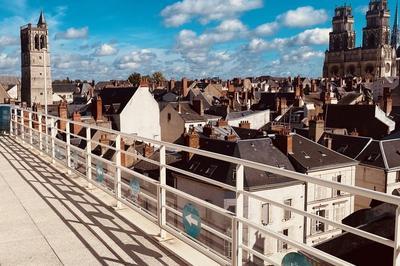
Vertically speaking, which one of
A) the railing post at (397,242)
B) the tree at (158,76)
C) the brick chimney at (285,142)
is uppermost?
the tree at (158,76)

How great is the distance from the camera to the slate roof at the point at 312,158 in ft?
86.3

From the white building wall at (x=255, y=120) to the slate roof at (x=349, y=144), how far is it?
11812 millimetres

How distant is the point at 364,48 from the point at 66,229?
163 meters

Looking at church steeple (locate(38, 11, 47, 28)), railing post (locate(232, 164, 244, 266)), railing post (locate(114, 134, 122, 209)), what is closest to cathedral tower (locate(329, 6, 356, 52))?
church steeple (locate(38, 11, 47, 28))

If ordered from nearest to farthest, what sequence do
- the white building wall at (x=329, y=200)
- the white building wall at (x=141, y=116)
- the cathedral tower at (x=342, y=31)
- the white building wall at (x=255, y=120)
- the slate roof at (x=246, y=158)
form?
the slate roof at (x=246, y=158)
the white building wall at (x=329, y=200)
the white building wall at (x=141, y=116)
the white building wall at (x=255, y=120)
the cathedral tower at (x=342, y=31)

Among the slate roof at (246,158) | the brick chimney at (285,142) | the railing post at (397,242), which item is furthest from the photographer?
the brick chimney at (285,142)

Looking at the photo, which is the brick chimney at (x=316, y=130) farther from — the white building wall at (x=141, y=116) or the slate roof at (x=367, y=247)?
the slate roof at (x=367, y=247)

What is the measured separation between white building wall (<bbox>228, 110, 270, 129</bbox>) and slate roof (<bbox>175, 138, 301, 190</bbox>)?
18.0 meters

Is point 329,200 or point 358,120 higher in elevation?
point 358,120

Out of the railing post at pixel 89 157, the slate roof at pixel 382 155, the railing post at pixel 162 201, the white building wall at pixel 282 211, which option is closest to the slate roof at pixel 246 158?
the white building wall at pixel 282 211

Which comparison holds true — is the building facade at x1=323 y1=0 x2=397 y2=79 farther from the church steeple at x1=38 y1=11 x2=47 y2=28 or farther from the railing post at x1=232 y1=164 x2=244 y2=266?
the railing post at x1=232 y1=164 x2=244 y2=266

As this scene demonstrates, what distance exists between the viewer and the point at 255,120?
45.8 metres

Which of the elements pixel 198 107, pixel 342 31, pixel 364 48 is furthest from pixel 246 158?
pixel 342 31

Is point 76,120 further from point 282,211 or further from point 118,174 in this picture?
point 118,174
